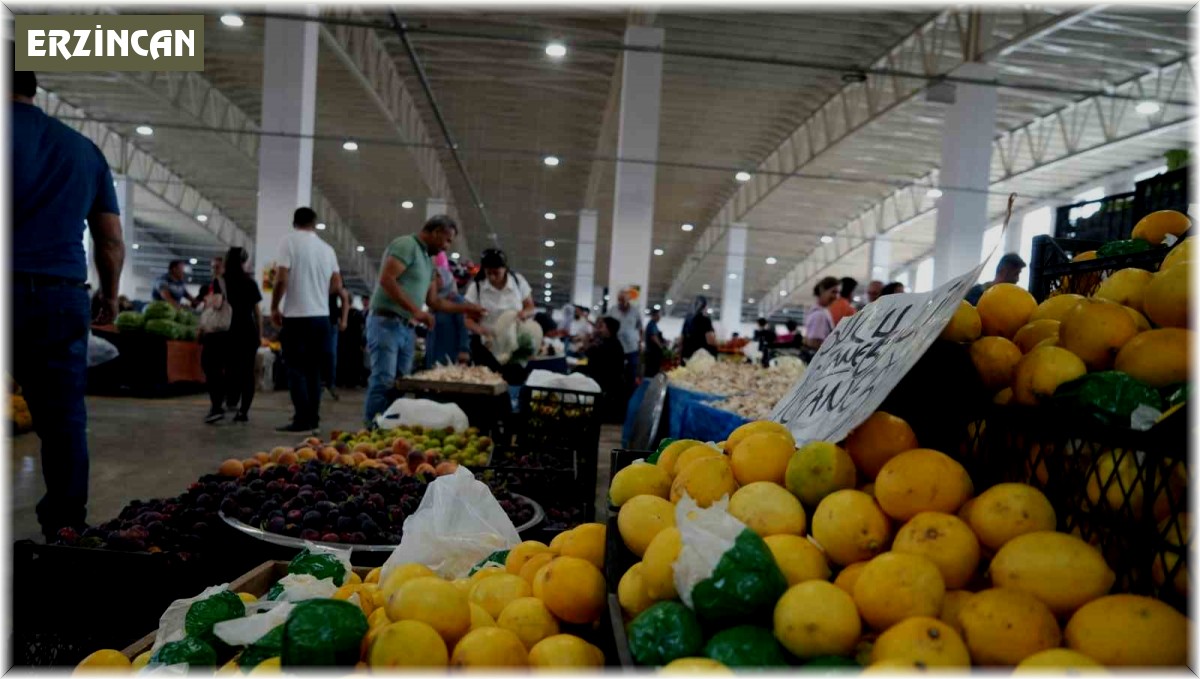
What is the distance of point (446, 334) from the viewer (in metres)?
6.50

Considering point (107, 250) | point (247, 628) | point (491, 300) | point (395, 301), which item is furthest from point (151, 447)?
point (247, 628)

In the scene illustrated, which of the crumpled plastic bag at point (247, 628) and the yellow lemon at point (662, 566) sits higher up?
the yellow lemon at point (662, 566)

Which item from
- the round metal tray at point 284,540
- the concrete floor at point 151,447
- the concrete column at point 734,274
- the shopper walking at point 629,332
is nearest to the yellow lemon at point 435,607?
the round metal tray at point 284,540

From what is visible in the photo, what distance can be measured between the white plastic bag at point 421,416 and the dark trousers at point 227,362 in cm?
303

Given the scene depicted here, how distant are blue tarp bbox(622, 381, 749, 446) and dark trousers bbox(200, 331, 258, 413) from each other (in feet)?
11.3

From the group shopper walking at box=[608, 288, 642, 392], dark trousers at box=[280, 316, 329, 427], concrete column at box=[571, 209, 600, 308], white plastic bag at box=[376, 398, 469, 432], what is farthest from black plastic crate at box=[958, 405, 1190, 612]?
concrete column at box=[571, 209, 600, 308]

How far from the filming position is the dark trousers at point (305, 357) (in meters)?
5.70

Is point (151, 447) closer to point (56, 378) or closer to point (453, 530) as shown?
point (56, 378)

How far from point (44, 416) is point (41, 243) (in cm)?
55

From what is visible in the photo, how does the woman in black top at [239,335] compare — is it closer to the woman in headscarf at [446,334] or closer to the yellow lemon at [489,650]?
the woman in headscarf at [446,334]

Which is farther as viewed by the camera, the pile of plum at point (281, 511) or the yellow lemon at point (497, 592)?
the pile of plum at point (281, 511)

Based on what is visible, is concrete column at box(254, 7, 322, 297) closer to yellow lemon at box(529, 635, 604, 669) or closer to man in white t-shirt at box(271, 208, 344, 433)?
man in white t-shirt at box(271, 208, 344, 433)

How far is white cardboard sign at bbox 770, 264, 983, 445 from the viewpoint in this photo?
3.51ft

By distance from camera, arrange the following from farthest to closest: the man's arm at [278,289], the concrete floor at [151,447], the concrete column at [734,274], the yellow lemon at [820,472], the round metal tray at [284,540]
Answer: the concrete column at [734,274], the man's arm at [278,289], the concrete floor at [151,447], the round metal tray at [284,540], the yellow lemon at [820,472]
